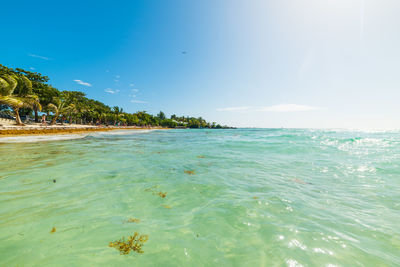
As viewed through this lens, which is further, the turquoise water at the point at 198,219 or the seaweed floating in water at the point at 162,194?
the seaweed floating in water at the point at 162,194

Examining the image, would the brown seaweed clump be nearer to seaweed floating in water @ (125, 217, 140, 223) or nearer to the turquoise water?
the turquoise water

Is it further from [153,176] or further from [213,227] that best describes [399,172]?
[153,176]

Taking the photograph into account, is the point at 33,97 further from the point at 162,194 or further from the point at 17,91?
the point at 162,194

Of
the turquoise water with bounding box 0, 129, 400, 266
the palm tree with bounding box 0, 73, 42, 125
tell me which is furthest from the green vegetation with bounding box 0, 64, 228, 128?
the turquoise water with bounding box 0, 129, 400, 266

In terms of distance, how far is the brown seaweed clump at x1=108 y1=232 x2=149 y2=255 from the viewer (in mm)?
2598

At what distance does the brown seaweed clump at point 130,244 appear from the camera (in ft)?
8.52

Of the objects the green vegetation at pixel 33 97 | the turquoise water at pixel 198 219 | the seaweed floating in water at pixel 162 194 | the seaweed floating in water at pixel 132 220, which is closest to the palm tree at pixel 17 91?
the green vegetation at pixel 33 97

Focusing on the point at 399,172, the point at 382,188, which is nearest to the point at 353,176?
the point at 382,188

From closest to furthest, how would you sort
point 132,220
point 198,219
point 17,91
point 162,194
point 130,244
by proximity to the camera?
1. point 130,244
2. point 132,220
3. point 198,219
4. point 162,194
5. point 17,91

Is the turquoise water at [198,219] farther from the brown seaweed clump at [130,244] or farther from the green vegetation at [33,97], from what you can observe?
the green vegetation at [33,97]

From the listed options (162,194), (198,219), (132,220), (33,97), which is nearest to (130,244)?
(132,220)

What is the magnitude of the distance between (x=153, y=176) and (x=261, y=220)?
4.69m

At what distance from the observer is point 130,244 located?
2.74m

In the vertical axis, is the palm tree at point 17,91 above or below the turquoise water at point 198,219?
above
